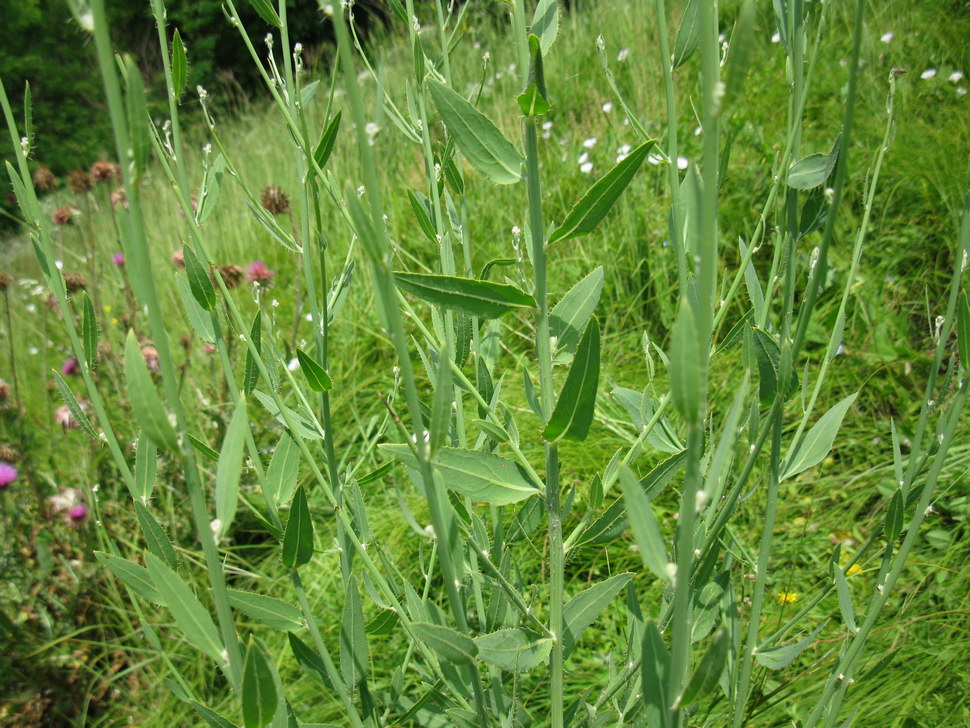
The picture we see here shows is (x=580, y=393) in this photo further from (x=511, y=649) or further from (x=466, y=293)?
(x=511, y=649)

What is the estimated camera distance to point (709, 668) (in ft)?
1.35

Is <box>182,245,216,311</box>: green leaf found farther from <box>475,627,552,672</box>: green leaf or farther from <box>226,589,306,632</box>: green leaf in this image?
<box>475,627,552,672</box>: green leaf

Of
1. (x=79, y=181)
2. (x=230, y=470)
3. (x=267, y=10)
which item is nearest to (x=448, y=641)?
(x=230, y=470)

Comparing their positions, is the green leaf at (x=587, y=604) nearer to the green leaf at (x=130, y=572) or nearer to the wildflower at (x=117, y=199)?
the green leaf at (x=130, y=572)

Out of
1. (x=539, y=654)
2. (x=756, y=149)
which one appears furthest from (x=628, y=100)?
(x=539, y=654)

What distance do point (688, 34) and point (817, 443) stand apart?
0.38 m

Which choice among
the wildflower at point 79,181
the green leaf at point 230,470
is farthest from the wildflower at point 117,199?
the wildflower at point 79,181

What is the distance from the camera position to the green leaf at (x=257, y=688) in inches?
17.5

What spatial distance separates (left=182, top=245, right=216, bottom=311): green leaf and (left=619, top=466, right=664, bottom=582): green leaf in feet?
1.43

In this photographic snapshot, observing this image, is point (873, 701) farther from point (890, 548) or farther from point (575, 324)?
point (575, 324)

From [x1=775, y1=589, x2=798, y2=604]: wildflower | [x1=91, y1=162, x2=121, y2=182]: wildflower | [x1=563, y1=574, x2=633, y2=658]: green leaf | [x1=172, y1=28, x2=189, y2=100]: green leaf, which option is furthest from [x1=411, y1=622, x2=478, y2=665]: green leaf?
[x1=91, y1=162, x2=121, y2=182]: wildflower

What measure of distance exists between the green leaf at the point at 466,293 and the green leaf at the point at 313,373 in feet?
0.55

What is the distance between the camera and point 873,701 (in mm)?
1056

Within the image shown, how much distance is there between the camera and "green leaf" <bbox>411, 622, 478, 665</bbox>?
498 mm
